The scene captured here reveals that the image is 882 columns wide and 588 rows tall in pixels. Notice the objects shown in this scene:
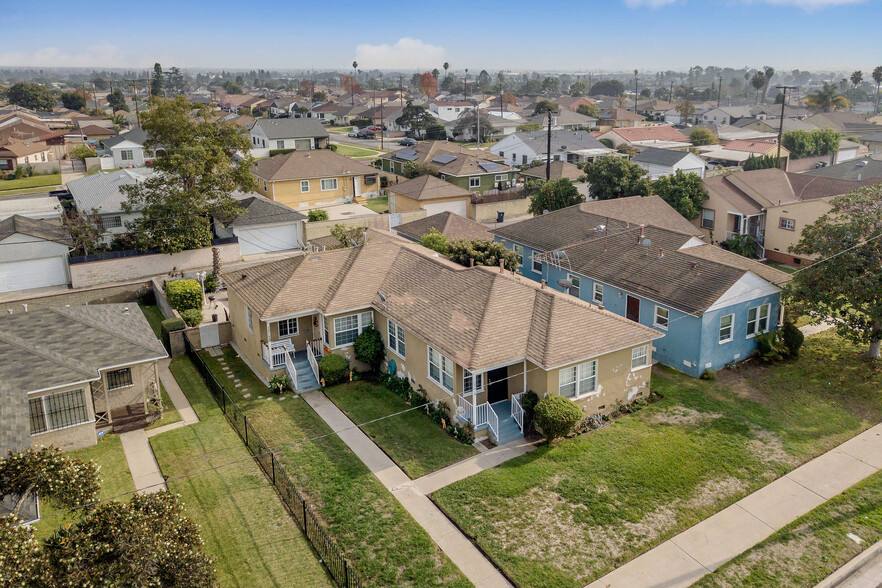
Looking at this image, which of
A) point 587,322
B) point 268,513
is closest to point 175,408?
point 268,513

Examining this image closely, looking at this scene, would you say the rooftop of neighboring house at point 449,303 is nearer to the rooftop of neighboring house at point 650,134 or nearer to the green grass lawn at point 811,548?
the green grass lawn at point 811,548

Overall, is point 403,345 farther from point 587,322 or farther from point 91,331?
point 91,331

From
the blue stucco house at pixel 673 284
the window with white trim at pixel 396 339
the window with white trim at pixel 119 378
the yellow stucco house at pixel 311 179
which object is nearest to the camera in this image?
the window with white trim at pixel 119 378

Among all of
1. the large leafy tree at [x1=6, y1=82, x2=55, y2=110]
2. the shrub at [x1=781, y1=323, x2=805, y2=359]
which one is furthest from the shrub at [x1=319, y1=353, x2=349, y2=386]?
the large leafy tree at [x1=6, y1=82, x2=55, y2=110]

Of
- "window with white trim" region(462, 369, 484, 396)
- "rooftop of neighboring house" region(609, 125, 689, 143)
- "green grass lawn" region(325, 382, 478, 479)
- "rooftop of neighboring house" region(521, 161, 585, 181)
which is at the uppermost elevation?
"rooftop of neighboring house" region(609, 125, 689, 143)

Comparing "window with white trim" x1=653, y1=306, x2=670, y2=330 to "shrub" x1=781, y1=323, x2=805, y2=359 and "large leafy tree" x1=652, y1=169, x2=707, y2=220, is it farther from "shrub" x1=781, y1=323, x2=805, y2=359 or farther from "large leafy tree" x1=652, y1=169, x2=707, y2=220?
"large leafy tree" x1=652, y1=169, x2=707, y2=220

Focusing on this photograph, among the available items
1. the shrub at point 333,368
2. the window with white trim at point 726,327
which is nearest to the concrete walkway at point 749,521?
the window with white trim at point 726,327
